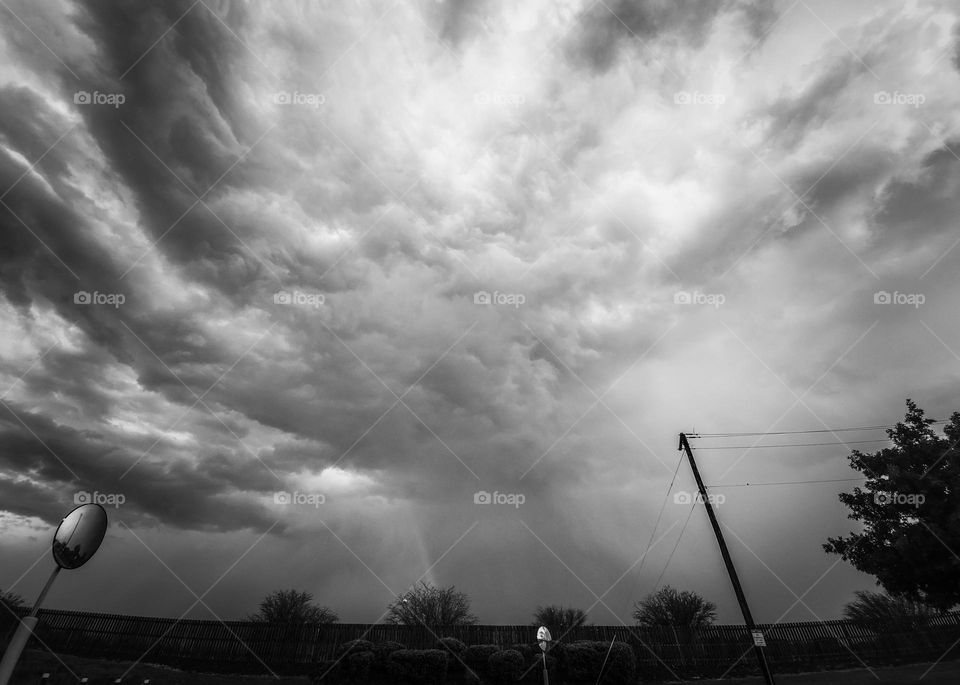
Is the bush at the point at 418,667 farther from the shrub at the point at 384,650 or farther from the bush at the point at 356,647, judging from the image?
the bush at the point at 356,647

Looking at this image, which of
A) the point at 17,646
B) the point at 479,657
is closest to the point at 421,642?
the point at 479,657

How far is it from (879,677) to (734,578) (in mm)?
13524

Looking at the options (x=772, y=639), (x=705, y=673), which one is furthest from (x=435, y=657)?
(x=772, y=639)

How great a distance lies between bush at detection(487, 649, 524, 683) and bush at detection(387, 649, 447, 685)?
87.1 inches

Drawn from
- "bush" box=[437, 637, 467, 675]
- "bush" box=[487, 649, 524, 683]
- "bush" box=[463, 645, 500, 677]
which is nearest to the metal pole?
"bush" box=[437, 637, 467, 675]

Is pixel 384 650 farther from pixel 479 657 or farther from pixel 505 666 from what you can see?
pixel 505 666

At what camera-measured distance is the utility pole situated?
15.8 meters

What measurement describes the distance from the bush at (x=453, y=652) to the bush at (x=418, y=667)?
0.58 meters

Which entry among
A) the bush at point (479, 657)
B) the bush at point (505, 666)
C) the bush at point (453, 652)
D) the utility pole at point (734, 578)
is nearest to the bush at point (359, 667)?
the bush at point (453, 652)

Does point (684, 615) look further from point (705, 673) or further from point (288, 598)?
point (288, 598)

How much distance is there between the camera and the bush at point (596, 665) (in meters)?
21.5

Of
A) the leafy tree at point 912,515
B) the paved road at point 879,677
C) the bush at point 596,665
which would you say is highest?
the leafy tree at point 912,515

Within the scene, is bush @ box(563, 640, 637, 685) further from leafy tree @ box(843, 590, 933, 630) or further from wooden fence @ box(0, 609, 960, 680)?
leafy tree @ box(843, 590, 933, 630)

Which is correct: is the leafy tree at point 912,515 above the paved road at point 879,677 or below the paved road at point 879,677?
above
